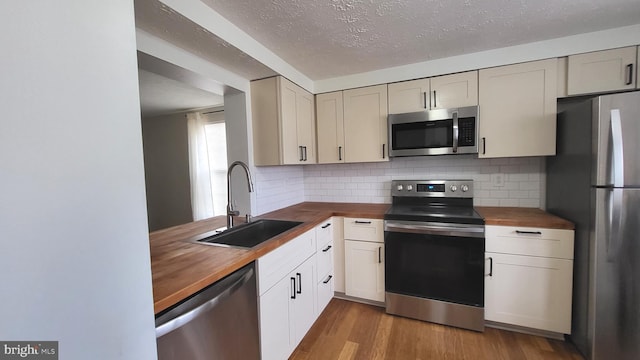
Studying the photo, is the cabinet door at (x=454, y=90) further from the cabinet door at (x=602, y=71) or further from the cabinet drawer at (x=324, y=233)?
the cabinet drawer at (x=324, y=233)

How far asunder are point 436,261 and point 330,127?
1630mm

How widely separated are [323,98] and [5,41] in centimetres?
243

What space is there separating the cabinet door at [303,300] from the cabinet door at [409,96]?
1.61 metres

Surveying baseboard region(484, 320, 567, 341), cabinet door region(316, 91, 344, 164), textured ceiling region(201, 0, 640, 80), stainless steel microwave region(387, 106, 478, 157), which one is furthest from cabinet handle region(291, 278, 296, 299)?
textured ceiling region(201, 0, 640, 80)

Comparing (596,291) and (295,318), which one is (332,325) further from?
(596,291)

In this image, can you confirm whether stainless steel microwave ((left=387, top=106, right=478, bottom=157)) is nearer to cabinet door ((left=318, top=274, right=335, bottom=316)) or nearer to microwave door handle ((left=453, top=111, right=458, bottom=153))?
microwave door handle ((left=453, top=111, right=458, bottom=153))

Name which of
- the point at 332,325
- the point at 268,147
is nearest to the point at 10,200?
the point at 268,147

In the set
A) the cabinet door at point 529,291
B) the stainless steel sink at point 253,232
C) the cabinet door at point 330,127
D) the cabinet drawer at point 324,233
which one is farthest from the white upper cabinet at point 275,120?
the cabinet door at point 529,291

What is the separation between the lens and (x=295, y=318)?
1691 mm

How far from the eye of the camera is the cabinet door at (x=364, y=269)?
7.26 feet

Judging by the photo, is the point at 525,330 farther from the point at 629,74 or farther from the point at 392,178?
the point at 629,74

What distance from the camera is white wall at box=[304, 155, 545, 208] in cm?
225

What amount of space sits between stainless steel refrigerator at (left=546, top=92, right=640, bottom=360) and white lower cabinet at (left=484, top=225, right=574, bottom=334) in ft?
0.33

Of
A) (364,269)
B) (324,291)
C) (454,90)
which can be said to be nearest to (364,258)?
(364,269)
